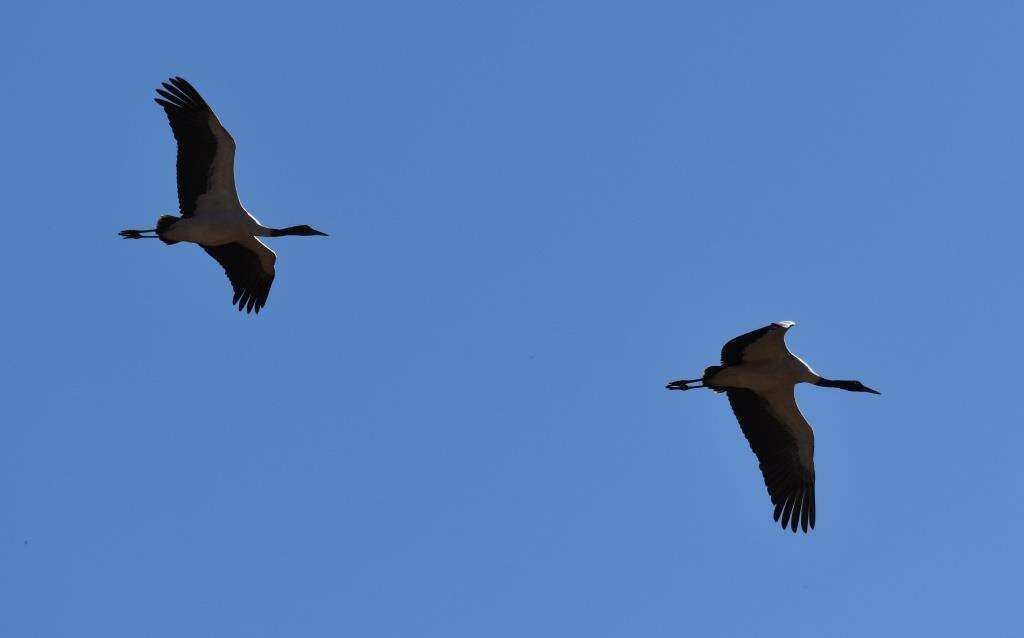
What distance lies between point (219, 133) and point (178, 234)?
4.88ft

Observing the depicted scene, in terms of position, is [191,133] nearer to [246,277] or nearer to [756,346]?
[246,277]

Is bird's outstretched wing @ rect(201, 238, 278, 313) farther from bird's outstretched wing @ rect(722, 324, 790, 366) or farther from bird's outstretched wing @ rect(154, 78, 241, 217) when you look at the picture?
bird's outstretched wing @ rect(722, 324, 790, 366)

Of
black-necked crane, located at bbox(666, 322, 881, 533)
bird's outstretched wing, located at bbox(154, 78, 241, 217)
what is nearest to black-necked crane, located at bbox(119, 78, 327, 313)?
bird's outstretched wing, located at bbox(154, 78, 241, 217)

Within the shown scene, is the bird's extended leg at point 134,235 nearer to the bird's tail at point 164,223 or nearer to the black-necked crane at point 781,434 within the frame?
the bird's tail at point 164,223

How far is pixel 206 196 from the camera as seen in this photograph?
2273 cm

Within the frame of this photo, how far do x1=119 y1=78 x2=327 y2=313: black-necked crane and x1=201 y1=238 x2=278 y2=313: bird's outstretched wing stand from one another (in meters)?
0.01

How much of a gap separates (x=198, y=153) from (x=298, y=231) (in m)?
2.29

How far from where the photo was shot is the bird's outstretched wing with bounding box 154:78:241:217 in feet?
72.9

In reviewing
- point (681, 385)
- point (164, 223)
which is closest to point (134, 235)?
point (164, 223)

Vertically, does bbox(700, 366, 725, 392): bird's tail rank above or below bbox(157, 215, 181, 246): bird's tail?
below

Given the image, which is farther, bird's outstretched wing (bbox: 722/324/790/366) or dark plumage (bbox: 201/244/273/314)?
dark plumage (bbox: 201/244/273/314)

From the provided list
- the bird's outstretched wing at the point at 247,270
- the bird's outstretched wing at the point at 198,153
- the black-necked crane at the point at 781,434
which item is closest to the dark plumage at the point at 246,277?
the bird's outstretched wing at the point at 247,270

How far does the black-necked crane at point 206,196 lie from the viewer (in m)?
22.3

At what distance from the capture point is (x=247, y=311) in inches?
940
